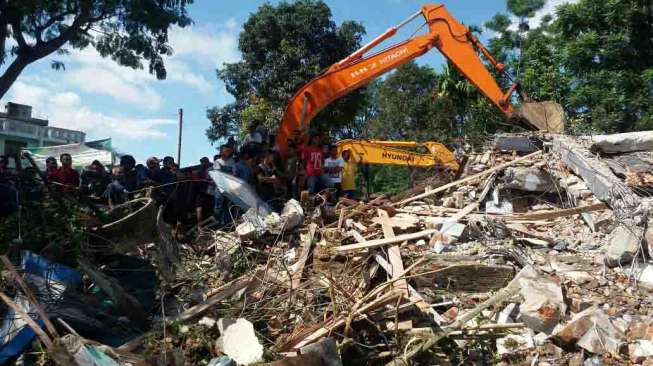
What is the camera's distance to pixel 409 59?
8359 mm

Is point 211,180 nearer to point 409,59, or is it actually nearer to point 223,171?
point 223,171

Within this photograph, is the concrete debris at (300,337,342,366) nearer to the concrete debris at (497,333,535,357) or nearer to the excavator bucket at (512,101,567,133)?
the concrete debris at (497,333,535,357)

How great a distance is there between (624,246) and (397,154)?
4.05 metres

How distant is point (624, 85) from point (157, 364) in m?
13.9

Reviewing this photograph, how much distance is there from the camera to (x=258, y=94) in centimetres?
1570

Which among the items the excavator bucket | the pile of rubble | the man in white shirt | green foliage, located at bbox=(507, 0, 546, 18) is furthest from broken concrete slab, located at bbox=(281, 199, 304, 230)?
green foliage, located at bbox=(507, 0, 546, 18)

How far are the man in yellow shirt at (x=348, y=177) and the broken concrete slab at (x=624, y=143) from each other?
350 centimetres

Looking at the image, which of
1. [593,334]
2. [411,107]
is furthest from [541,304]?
[411,107]

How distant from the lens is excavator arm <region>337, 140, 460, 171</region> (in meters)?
8.60

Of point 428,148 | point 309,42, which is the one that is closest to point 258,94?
point 309,42

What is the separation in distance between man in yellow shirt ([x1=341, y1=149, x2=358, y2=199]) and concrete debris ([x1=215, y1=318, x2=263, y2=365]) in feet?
14.5

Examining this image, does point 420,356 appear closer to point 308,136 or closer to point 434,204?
point 434,204

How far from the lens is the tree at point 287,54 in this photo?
14.9 meters

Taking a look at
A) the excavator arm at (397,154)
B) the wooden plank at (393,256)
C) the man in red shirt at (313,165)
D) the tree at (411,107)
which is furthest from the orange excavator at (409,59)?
the tree at (411,107)
